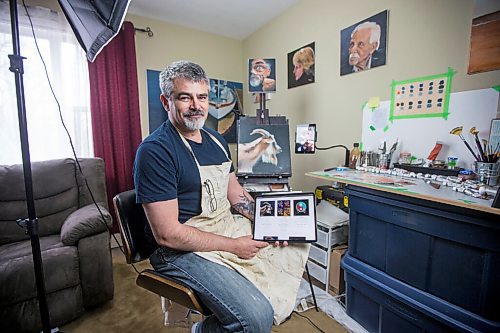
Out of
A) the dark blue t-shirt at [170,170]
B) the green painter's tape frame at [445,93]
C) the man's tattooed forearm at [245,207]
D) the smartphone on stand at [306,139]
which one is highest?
the green painter's tape frame at [445,93]

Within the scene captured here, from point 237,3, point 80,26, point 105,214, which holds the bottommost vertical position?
point 105,214

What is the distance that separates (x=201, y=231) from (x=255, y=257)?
23 centimetres

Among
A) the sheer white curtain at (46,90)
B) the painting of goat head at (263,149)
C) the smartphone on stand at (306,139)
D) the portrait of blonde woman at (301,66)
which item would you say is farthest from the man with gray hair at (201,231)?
the sheer white curtain at (46,90)

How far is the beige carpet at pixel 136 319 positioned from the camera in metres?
1.33

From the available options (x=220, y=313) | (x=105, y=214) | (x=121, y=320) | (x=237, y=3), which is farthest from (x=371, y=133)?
(x=121, y=320)

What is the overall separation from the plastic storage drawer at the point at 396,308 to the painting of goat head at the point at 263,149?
702mm

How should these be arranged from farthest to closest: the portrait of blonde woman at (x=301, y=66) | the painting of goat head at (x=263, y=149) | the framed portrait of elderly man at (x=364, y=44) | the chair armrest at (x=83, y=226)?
the portrait of blonde woman at (x=301, y=66) → the painting of goat head at (x=263, y=149) → the framed portrait of elderly man at (x=364, y=44) → the chair armrest at (x=83, y=226)

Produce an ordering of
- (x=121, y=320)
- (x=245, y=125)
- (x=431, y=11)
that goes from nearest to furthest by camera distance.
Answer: (x=431, y=11) < (x=121, y=320) < (x=245, y=125)

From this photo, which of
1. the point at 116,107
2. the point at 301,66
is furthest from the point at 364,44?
the point at 116,107

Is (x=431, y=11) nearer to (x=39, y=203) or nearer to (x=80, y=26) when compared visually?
(x=80, y=26)

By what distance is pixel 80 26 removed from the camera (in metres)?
1.03

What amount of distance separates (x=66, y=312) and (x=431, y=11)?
8.25ft

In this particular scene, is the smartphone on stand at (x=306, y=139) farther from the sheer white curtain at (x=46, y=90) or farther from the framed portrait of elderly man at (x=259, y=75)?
the sheer white curtain at (x=46, y=90)

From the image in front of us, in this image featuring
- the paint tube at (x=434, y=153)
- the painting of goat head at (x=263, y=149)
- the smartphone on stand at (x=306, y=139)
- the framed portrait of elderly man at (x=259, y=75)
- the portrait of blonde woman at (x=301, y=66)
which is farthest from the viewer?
the portrait of blonde woman at (x=301, y=66)
